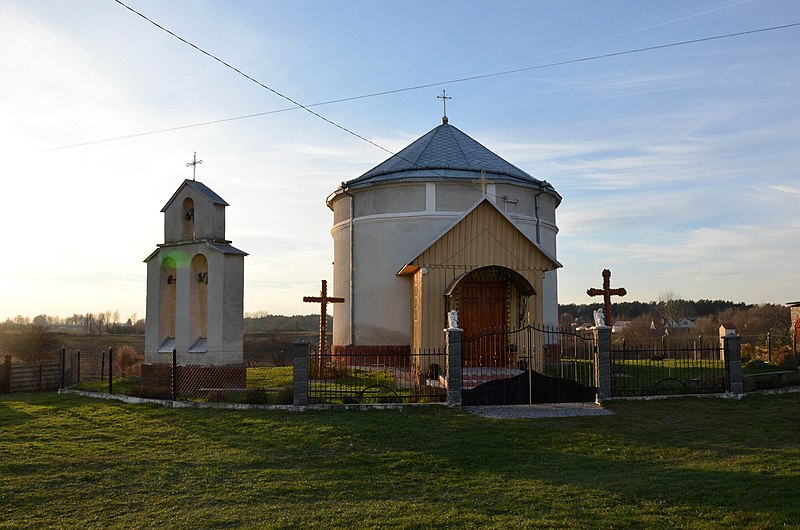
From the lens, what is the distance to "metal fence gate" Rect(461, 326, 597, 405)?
15023 millimetres

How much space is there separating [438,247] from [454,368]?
4555 millimetres

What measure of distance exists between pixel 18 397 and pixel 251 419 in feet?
30.0

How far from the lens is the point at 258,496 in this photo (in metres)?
8.38

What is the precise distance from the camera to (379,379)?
62.4 feet

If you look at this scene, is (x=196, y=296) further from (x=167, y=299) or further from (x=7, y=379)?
(x=7, y=379)

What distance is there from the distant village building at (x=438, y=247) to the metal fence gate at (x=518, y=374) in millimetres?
716

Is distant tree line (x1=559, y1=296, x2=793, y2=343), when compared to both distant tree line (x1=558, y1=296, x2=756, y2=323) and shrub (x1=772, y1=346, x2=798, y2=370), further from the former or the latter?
shrub (x1=772, y1=346, x2=798, y2=370)

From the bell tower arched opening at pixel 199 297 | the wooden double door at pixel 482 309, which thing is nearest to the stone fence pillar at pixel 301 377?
the bell tower arched opening at pixel 199 297

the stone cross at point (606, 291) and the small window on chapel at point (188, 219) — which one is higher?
the small window on chapel at point (188, 219)

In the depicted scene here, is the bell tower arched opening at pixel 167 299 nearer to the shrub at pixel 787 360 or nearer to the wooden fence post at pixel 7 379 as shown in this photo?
the wooden fence post at pixel 7 379

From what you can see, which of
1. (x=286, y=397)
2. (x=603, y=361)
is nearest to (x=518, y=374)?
(x=603, y=361)

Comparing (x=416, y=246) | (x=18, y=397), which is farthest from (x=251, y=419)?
(x=416, y=246)

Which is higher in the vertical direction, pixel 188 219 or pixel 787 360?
pixel 188 219

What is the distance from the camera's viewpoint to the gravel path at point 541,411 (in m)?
13.6
